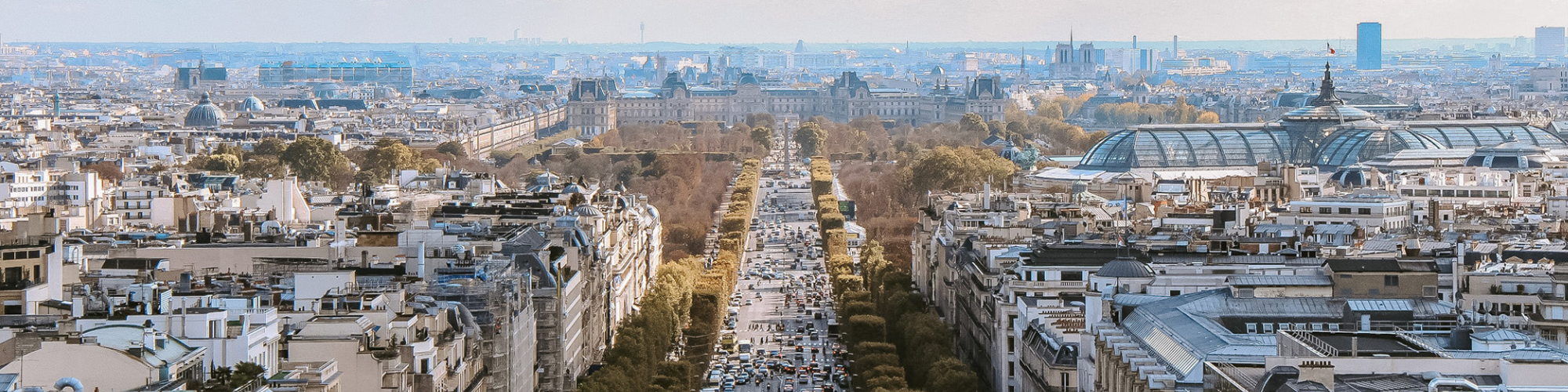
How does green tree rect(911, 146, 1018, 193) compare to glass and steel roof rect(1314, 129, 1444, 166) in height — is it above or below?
below

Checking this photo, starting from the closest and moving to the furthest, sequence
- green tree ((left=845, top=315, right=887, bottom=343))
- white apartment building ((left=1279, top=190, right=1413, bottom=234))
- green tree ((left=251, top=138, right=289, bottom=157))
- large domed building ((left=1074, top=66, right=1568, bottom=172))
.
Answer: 1. green tree ((left=845, top=315, right=887, bottom=343))
2. white apartment building ((left=1279, top=190, right=1413, bottom=234))
3. large domed building ((left=1074, top=66, right=1568, bottom=172))
4. green tree ((left=251, top=138, right=289, bottom=157))

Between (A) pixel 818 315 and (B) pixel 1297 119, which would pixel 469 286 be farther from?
(B) pixel 1297 119

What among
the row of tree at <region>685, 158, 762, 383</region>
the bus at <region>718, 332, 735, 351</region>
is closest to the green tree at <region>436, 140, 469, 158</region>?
the row of tree at <region>685, 158, 762, 383</region>

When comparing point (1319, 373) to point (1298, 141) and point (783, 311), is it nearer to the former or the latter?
point (783, 311)

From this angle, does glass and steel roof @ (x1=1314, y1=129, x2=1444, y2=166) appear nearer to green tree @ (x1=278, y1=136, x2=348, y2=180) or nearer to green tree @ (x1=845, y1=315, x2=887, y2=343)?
green tree @ (x1=278, y1=136, x2=348, y2=180)

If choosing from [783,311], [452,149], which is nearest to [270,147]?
[452,149]

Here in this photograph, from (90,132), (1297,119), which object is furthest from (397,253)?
(90,132)

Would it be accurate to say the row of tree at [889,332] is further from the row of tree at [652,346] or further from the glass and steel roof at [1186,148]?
the glass and steel roof at [1186,148]
